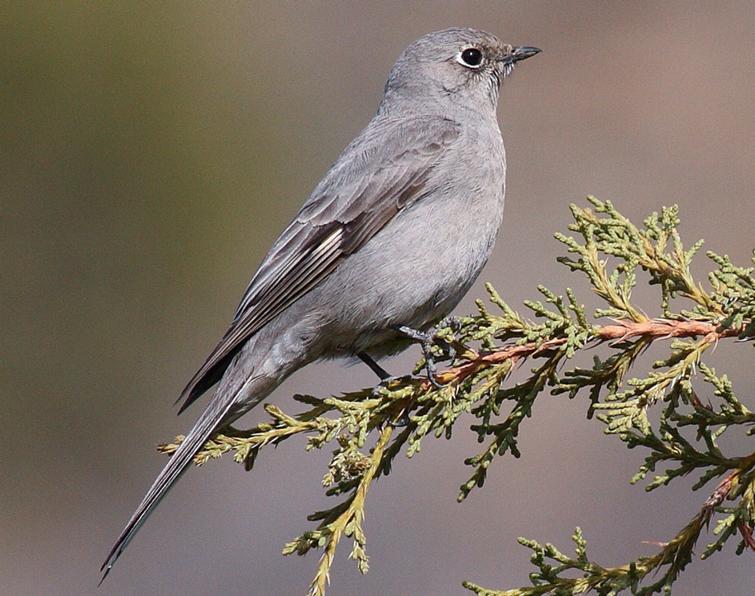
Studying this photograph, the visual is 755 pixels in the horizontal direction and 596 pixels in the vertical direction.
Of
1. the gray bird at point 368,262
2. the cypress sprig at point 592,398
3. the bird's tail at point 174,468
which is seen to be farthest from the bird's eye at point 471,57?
the bird's tail at point 174,468

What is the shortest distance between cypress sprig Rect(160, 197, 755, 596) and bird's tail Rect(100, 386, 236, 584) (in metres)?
0.06

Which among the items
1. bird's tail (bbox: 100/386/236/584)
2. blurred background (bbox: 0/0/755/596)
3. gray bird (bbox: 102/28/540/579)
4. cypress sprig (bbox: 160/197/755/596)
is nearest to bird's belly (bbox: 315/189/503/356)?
gray bird (bbox: 102/28/540/579)

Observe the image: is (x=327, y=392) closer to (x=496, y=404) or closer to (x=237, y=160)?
(x=237, y=160)

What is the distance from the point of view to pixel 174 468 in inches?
163

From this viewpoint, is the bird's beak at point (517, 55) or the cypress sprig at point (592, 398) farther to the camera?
the bird's beak at point (517, 55)

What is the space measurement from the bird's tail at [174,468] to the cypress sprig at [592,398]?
61 millimetres

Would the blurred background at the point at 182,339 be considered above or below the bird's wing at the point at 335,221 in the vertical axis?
below

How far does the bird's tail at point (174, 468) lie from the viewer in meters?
3.96

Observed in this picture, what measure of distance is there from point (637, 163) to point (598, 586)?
12434 mm

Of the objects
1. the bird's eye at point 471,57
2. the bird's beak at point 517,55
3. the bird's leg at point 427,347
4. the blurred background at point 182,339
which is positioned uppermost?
the bird's beak at point 517,55

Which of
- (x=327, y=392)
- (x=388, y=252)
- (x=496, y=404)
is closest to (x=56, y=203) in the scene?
(x=327, y=392)

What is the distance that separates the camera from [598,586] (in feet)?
11.1

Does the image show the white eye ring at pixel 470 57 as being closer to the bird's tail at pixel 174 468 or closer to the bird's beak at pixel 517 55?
the bird's beak at pixel 517 55

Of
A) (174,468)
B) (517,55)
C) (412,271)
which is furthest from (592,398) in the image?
(517,55)
